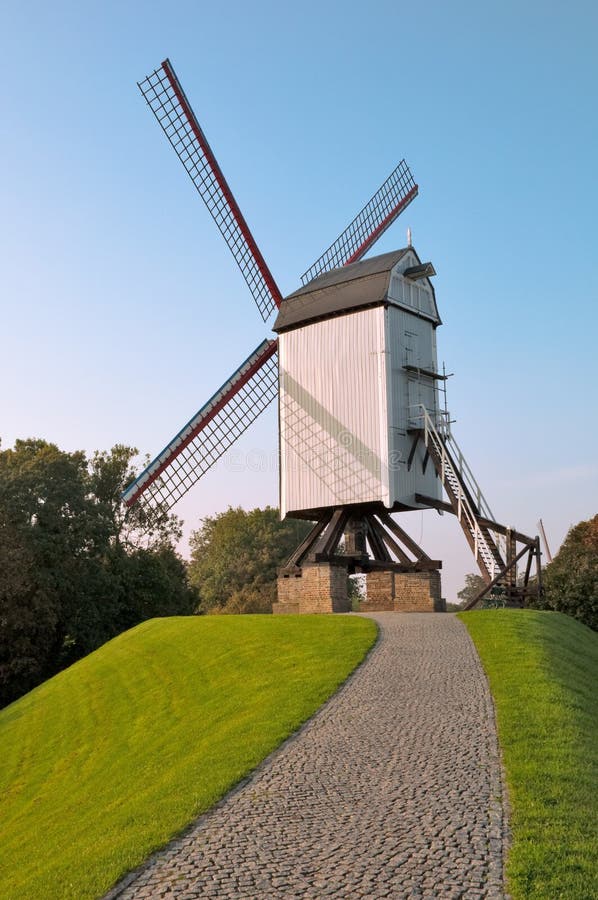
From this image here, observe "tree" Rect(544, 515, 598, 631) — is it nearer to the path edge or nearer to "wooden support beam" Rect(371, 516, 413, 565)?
"wooden support beam" Rect(371, 516, 413, 565)

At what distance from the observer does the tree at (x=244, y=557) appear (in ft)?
227

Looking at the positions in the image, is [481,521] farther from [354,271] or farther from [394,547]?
[354,271]

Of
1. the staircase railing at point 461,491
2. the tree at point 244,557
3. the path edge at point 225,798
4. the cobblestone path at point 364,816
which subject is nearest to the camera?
the cobblestone path at point 364,816

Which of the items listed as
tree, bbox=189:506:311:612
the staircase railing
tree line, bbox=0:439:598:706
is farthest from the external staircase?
tree, bbox=189:506:311:612

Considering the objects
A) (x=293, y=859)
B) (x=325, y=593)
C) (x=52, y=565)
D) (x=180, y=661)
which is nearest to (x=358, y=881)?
(x=293, y=859)

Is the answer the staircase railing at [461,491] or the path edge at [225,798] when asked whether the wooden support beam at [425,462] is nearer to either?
the staircase railing at [461,491]

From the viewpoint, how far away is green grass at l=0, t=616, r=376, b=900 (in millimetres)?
9969

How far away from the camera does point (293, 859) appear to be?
8.15 meters

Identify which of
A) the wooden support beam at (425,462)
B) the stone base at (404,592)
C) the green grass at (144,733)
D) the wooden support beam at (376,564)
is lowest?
the green grass at (144,733)

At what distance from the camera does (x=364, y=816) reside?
9.19 m

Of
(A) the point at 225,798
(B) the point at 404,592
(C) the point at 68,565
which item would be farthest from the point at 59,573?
(A) the point at 225,798

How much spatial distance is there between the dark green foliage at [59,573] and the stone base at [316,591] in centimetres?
905

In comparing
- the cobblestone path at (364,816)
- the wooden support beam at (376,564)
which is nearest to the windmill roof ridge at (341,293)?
the wooden support beam at (376,564)

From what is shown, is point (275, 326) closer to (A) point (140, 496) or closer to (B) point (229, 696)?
(A) point (140, 496)
